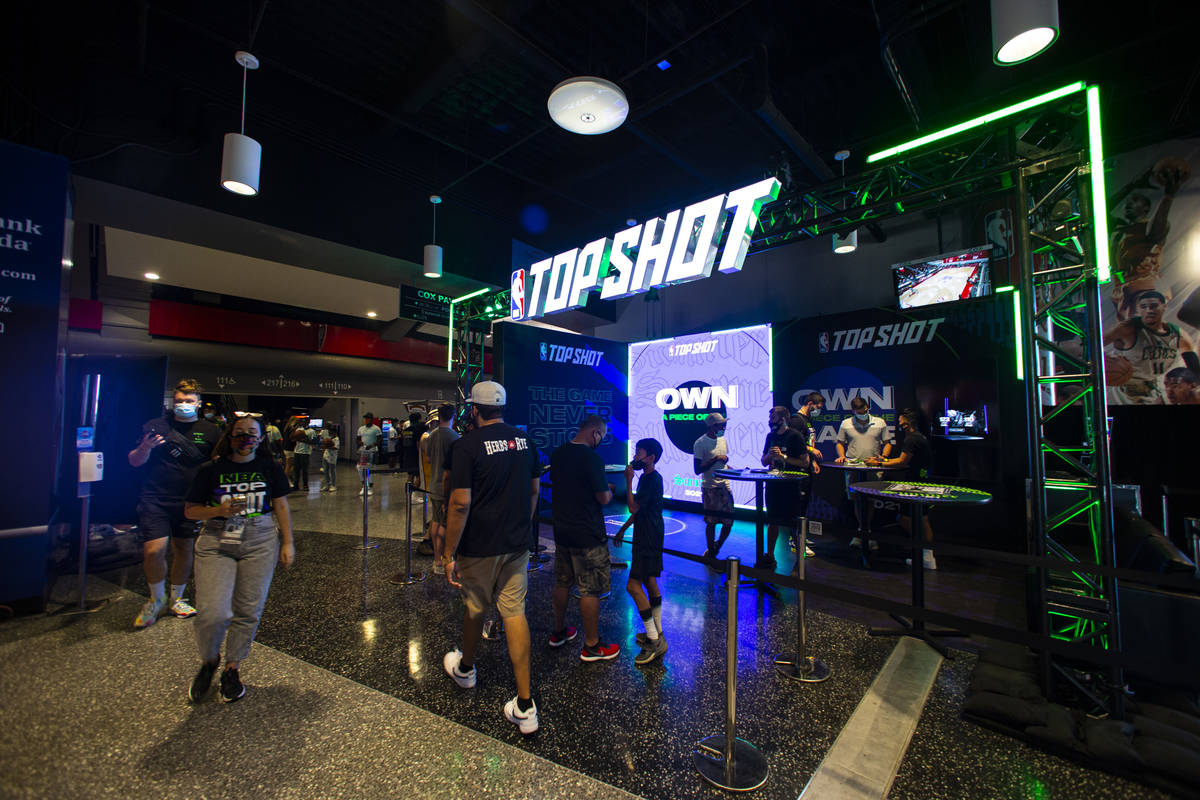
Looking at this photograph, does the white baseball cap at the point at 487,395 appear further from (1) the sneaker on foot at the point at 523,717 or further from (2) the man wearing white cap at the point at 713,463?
(2) the man wearing white cap at the point at 713,463

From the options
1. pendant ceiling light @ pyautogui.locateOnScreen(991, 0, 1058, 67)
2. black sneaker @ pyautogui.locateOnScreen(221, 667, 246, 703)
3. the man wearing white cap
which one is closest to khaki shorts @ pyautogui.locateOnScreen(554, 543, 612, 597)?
black sneaker @ pyautogui.locateOnScreen(221, 667, 246, 703)

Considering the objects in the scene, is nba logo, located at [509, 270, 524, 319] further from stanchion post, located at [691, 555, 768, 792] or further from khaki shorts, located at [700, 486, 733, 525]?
stanchion post, located at [691, 555, 768, 792]

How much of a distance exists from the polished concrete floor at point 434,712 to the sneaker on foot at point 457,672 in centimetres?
8

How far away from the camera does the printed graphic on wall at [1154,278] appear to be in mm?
5477

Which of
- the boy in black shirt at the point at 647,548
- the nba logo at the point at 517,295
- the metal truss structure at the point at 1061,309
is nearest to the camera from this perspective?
the metal truss structure at the point at 1061,309

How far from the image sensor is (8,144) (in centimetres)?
385

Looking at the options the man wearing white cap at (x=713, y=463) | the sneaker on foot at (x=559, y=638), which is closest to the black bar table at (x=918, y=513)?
the man wearing white cap at (x=713, y=463)

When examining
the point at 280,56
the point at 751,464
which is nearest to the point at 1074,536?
the point at 751,464

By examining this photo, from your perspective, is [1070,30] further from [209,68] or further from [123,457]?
[123,457]

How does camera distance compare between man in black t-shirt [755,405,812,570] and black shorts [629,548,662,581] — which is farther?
man in black t-shirt [755,405,812,570]

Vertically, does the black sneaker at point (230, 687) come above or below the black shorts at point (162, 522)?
below

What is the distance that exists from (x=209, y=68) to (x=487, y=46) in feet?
10.1

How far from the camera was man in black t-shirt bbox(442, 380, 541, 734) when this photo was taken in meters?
2.49

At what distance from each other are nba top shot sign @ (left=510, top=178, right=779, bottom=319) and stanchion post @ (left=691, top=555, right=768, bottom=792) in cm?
397
